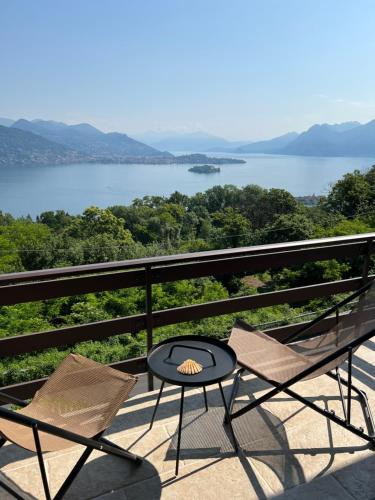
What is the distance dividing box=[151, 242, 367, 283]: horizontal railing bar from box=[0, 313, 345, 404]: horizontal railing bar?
522 millimetres

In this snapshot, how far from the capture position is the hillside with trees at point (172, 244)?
45.0ft

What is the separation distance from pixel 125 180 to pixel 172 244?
260ft

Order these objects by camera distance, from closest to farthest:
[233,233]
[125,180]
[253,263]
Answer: [253,263]
[233,233]
[125,180]

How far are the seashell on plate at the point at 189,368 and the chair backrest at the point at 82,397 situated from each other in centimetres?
22

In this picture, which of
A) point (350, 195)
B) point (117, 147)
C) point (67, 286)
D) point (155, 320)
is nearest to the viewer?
point (67, 286)

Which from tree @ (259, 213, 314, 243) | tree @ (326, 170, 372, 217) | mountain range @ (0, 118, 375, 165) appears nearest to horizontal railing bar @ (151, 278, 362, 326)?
tree @ (259, 213, 314, 243)

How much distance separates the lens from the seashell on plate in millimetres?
1677

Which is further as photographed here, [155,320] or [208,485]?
[155,320]

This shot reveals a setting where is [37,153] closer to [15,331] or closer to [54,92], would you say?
[54,92]

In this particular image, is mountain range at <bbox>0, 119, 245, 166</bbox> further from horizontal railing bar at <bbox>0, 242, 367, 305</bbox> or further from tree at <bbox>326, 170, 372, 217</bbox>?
horizontal railing bar at <bbox>0, 242, 367, 305</bbox>

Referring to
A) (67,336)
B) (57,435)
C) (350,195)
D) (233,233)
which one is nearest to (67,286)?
(67,336)

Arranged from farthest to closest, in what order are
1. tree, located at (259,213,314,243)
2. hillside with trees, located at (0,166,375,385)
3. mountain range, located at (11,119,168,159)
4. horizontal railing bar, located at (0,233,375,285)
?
1. mountain range, located at (11,119,168,159)
2. tree, located at (259,213,314,243)
3. hillside with trees, located at (0,166,375,385)
4. horizontal railing bar, located at (0,233,375,285)

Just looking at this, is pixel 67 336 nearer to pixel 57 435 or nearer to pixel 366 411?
pixel 57 435

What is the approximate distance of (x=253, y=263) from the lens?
245cm
